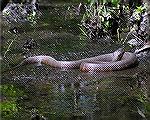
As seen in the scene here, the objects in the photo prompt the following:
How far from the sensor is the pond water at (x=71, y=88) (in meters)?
6.21

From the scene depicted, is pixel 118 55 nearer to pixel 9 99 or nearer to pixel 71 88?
pixel 71 88

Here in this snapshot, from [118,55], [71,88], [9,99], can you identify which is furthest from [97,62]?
[9,99]

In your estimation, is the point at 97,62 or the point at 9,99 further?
the point at 97,62

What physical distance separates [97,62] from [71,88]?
1747 millimetres

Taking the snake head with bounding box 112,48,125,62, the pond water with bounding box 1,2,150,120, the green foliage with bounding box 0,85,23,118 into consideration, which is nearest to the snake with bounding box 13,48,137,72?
the snake head with bounding box 112,48,125,62

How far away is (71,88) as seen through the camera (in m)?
7.54

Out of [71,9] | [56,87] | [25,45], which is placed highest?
[56,87]

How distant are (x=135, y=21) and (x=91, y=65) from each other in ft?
9.79

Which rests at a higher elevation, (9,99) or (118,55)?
(9,99)

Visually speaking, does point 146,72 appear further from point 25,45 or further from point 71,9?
point 71,9

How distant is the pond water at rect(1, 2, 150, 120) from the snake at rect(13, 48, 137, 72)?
0.14 meters

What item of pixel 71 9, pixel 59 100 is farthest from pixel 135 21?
pixel 71 9

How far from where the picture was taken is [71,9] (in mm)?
17141

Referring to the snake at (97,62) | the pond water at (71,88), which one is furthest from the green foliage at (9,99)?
the snake at (97,62)
